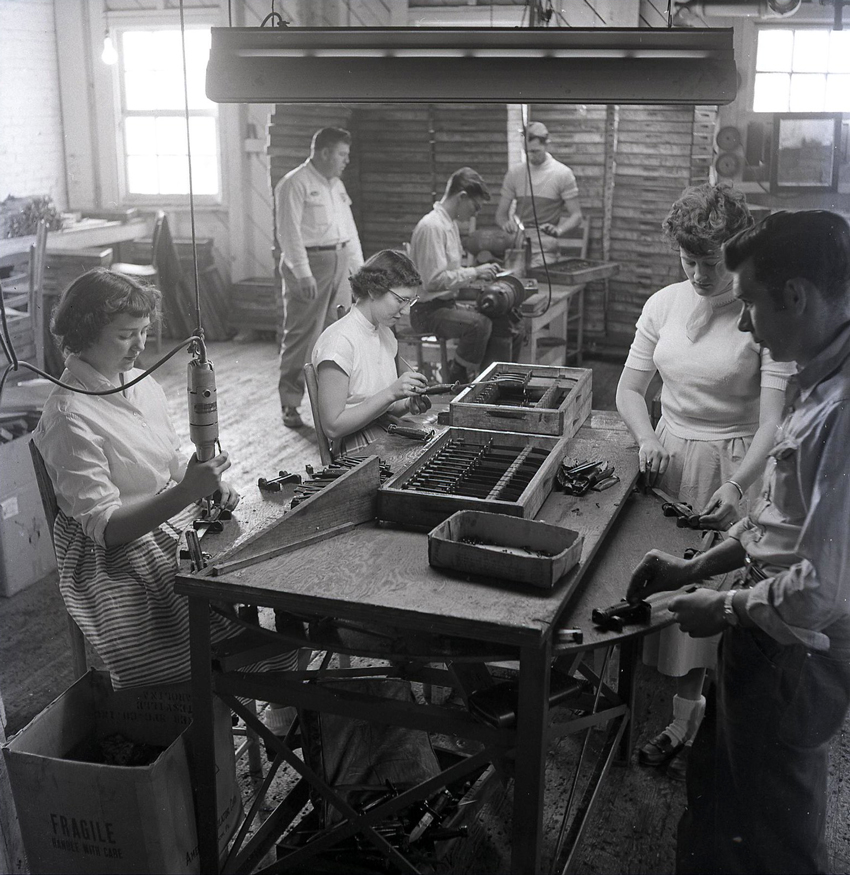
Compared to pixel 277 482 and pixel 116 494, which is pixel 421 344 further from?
pixel 116 494

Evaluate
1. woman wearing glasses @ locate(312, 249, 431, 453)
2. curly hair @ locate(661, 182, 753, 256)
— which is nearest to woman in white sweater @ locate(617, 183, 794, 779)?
curly hair @ locate(661, 182, 753, 256)

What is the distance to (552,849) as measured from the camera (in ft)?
8.55

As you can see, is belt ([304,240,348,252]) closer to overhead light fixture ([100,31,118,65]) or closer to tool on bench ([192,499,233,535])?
overhead light fixture ([100,31,118,65])

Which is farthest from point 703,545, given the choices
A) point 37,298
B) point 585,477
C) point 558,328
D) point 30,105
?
point 30,105

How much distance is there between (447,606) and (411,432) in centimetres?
126

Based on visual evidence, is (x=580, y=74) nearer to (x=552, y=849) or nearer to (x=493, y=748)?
(x=493, y=748)

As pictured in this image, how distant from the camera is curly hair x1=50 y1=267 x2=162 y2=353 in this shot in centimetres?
260

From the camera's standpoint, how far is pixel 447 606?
2.03 meters

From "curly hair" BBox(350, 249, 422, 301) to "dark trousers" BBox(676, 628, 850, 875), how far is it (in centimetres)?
193

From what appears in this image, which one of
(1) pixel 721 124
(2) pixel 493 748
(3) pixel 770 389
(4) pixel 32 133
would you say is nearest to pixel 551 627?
(2) pixel 493 748

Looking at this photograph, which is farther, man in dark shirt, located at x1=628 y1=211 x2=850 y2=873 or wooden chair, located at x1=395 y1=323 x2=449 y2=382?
wooden chair, located at x1=395 y1=323 x2=449 y2=382

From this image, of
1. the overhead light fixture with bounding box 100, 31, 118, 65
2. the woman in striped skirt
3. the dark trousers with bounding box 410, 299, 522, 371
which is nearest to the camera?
the woman in striped skirt

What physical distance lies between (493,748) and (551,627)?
31 cm

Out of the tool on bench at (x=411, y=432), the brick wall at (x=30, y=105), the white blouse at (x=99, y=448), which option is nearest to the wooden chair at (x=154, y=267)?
the brick wall at (x=30, y=105)
